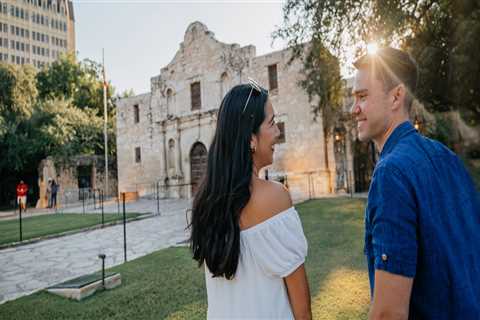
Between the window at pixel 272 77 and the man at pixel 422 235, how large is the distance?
1816cm

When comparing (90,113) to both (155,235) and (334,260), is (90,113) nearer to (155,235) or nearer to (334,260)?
(155,235)

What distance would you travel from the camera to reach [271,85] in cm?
1912

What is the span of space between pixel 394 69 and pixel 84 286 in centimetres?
457

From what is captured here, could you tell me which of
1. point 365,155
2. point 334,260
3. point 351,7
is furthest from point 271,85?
point 334,260

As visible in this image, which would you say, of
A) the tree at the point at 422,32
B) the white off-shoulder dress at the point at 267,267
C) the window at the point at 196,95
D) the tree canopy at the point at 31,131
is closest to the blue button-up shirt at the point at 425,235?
the white off-shoulder dress at the point at 267,267

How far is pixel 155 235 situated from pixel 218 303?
8176 mm

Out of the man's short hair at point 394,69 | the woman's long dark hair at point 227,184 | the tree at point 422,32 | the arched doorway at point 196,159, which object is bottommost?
the woman's long dark hair at point 227,184

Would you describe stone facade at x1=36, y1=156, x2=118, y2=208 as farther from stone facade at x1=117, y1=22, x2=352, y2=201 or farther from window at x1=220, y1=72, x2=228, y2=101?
window at x1=220, y1=72, x2=228, y2=101

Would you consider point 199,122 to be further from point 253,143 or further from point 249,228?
point 249,228

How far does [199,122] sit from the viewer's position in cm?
2114


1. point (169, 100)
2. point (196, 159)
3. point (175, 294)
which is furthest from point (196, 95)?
point (175, 294)

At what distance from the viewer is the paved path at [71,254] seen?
5621mm

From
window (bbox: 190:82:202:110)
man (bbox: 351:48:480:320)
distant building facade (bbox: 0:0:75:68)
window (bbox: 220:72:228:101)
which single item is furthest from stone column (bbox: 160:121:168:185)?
distant building facade (bbox: 0:0:75:68)

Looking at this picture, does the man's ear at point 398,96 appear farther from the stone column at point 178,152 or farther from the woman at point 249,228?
the stone column at point 178,152
